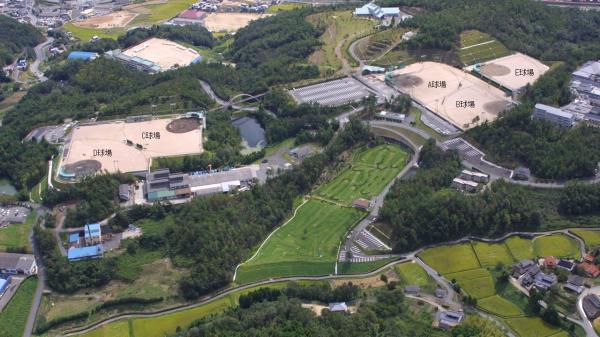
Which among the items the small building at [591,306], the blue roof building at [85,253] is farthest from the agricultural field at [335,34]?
the small building at [591,306]

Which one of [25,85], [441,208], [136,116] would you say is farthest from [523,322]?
[25,85]

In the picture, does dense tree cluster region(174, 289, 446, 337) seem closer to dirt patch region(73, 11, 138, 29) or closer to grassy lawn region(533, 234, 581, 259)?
grassy lawn region(533, 234, 581, 259)

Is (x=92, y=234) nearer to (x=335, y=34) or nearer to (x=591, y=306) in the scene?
(x=591, y=306)

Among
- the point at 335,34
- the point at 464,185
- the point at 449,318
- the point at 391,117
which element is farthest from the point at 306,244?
the point at 335,34

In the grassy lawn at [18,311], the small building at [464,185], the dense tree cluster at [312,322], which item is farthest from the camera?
the small building at [464,185]

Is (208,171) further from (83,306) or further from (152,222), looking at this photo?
(83,306)

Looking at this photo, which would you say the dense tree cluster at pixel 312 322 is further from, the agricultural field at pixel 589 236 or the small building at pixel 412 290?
the agricultural field at pixel 589 236

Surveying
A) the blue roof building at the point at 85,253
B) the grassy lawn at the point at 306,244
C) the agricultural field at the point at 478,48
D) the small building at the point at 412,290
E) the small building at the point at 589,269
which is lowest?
the grassy lawn at the point at 306,244
